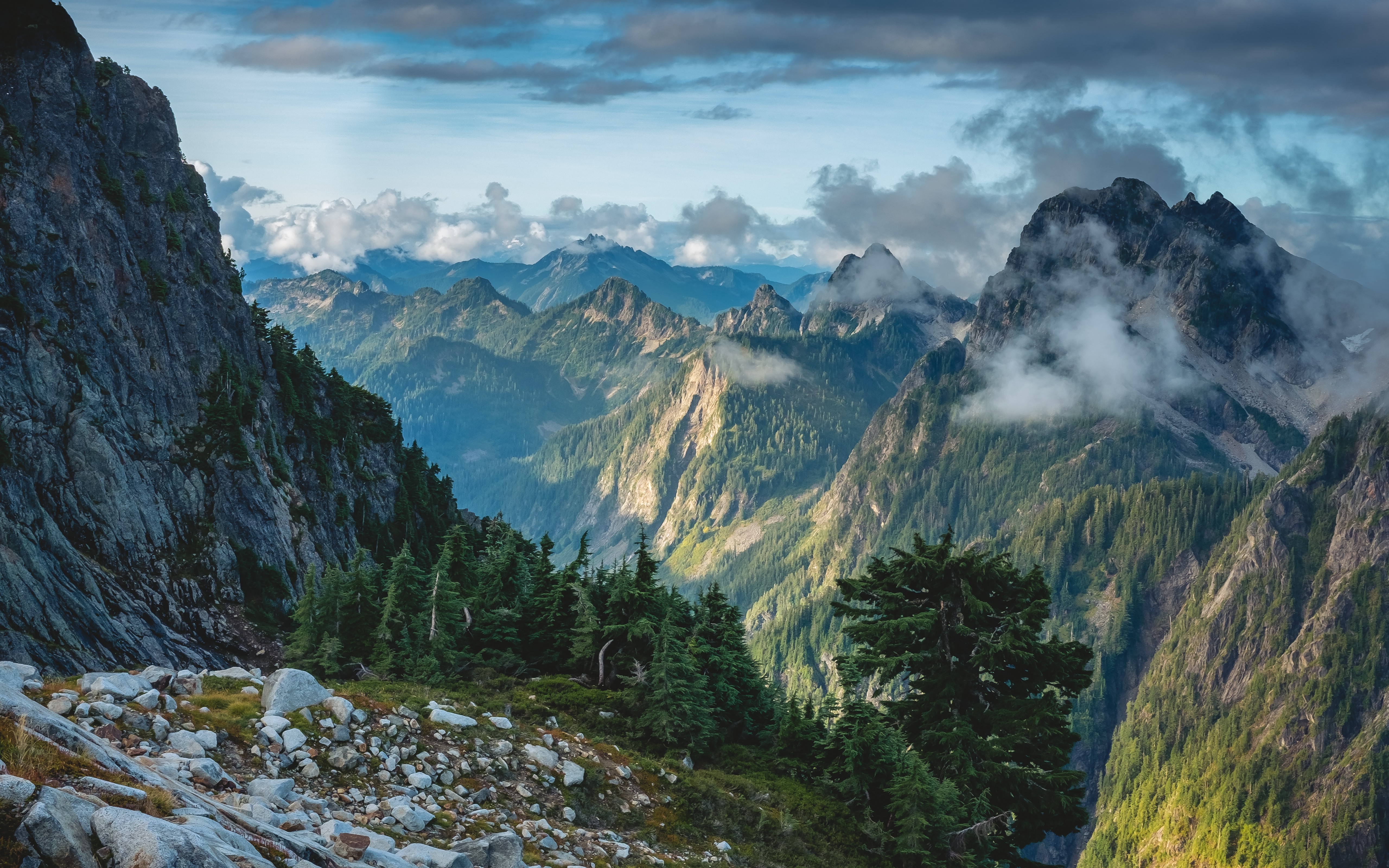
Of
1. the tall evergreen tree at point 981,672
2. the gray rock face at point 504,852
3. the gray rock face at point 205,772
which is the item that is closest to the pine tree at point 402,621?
the tall evergreen tree at point 981,672

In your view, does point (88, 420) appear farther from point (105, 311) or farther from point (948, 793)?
point (948, 793)

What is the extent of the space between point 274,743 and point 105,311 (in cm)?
7852

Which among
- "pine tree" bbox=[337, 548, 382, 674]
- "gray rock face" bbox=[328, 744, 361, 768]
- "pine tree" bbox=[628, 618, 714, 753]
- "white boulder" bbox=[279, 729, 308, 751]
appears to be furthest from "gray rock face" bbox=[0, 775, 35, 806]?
"pine tree" bbox=[337, 548, 382, 674]

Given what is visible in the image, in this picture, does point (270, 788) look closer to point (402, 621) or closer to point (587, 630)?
point (587, 630)

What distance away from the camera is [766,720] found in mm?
57062

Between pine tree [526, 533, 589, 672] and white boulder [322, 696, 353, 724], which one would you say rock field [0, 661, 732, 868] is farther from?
pine tree [526, 533, 589, 672]

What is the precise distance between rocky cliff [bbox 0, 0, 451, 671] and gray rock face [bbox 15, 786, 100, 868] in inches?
2008

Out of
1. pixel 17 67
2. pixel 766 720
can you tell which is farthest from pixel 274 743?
pixel 17 67

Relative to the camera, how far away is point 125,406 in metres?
85.9

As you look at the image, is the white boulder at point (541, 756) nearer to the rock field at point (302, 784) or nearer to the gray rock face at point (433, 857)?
the rock field at point (302, 784)

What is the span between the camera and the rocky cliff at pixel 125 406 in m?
66.4

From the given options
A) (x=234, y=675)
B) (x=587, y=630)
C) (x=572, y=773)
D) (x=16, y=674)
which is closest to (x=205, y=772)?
(x=16, y=674)

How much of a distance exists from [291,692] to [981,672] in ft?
98.1

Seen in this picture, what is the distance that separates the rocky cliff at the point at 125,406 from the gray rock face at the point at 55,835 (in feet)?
167
